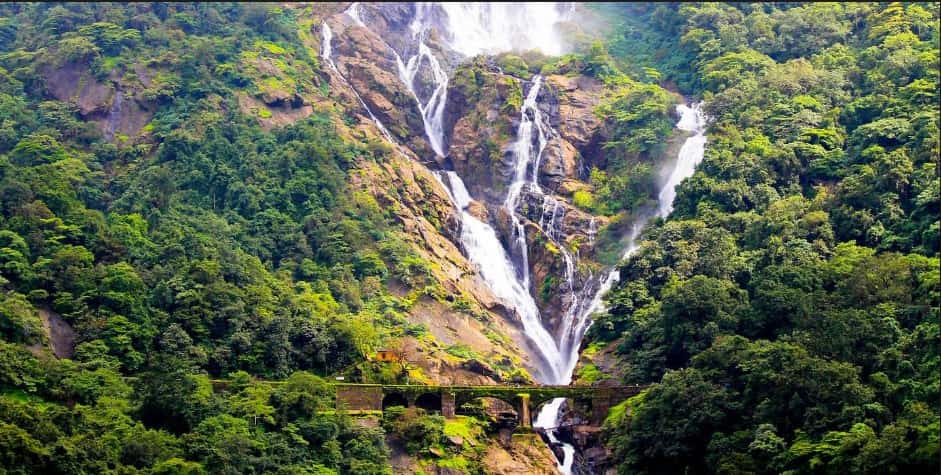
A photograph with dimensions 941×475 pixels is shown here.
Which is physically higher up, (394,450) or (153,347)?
(153,347)

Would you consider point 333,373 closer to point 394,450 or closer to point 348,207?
point 394,450

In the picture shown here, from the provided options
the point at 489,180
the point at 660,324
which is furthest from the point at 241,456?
the point at 489,180

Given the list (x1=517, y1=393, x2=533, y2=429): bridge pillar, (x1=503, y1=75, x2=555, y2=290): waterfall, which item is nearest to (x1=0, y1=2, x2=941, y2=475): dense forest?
(x1=503, y1=75, x2=555, y2=290): waterfall

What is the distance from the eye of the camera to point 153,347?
59625 millimetres

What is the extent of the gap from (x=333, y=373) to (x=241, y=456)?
9.74 metres

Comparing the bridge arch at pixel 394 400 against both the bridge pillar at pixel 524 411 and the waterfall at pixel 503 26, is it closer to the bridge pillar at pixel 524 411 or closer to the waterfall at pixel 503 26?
the bridge pillar at pixel 524 411

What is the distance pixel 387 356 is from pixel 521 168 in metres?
22.5

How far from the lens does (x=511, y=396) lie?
62.2 m

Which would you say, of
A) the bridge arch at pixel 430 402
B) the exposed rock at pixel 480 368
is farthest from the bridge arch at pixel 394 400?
the exposed rock at pixel 480 368

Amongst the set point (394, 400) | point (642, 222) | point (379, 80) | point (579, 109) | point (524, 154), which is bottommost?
point (394, 400)

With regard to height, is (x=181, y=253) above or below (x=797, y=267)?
above

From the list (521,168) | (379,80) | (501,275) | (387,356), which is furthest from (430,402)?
(379,80)

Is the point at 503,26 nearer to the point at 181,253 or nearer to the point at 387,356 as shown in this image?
the point at 181,253

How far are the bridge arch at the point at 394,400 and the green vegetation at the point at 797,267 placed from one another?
905 centimetres
